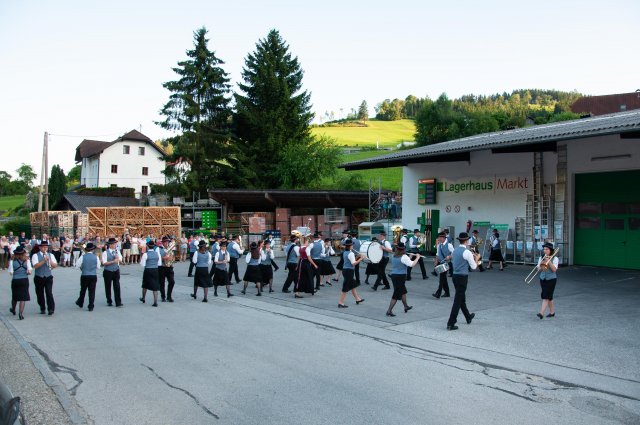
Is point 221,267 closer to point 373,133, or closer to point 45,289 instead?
point 45,289

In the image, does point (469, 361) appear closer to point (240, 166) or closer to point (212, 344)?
point (212, 344)

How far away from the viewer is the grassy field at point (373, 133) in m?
98.6

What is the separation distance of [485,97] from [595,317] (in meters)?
147

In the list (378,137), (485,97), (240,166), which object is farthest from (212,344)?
(485,97)

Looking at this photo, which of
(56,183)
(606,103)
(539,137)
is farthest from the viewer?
(606,103)

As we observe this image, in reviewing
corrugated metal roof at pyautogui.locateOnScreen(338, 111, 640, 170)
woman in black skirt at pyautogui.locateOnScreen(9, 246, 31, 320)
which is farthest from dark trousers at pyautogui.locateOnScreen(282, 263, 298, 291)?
corrugated metal roof at pyautogui.locateOnScreen(338, 111, 640, 170)

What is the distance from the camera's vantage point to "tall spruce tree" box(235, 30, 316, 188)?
161ft

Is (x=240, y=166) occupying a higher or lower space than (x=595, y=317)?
higher

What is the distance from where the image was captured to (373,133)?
360 feet

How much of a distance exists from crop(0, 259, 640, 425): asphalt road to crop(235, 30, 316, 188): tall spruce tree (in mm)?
34940

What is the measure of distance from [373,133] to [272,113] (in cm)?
6326

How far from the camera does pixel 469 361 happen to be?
8.74 metres

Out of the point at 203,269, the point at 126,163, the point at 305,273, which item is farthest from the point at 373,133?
the point at 203,269

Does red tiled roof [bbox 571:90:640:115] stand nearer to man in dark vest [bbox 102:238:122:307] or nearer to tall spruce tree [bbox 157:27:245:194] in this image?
tall spruce tree [bbox 157:27:245:194]
